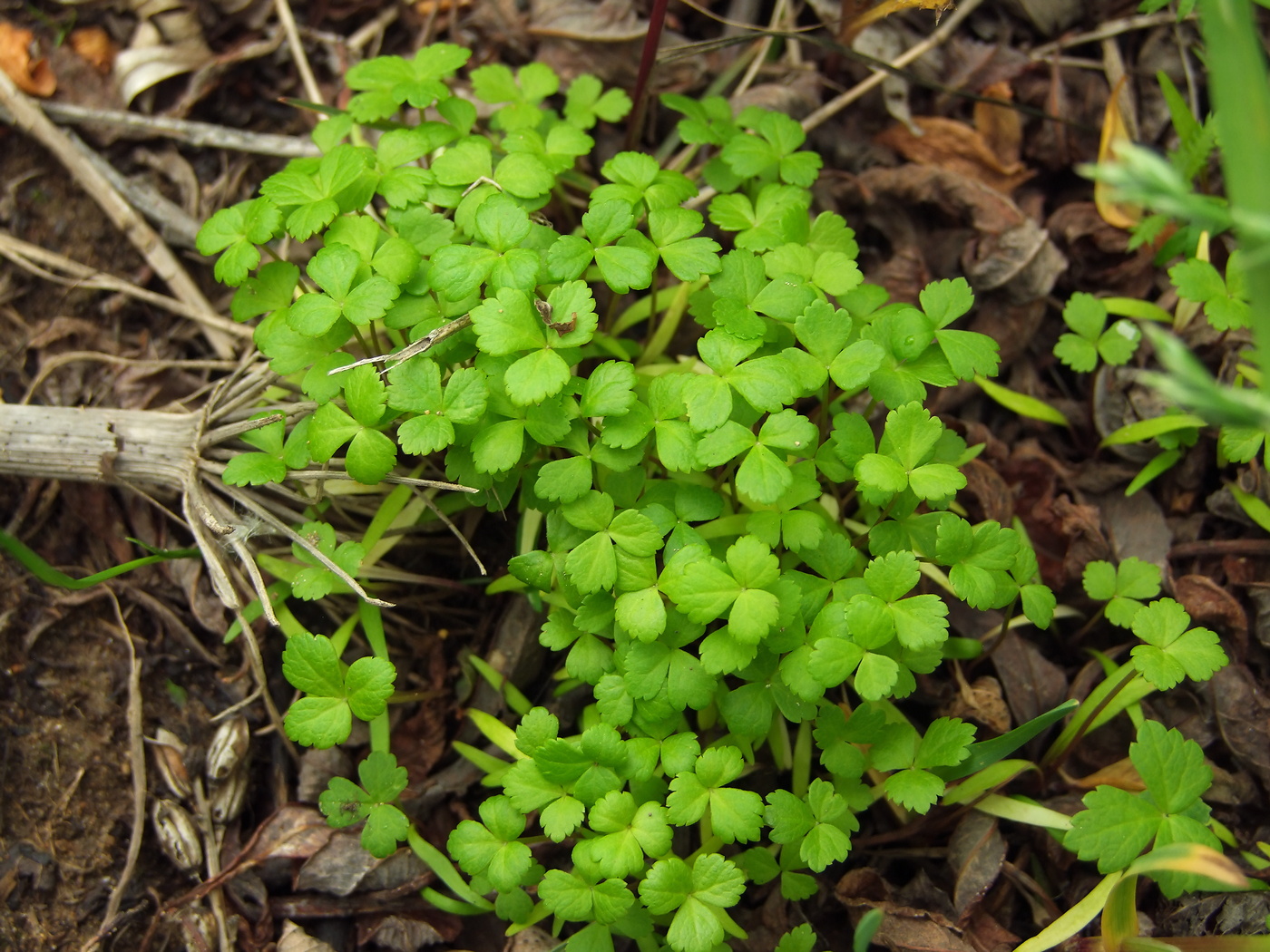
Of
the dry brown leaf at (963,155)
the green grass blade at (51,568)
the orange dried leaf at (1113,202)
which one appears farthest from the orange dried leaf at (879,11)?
the green grass blade at (51,568)

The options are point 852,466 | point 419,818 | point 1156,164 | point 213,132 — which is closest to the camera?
point 1156,164

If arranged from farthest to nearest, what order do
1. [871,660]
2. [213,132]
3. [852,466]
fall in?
[213,132] → [852,466] → [871,660]

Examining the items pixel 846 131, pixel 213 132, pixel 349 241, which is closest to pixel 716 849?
pixel 349 241

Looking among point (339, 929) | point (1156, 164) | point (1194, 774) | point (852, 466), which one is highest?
point (1156, 164)

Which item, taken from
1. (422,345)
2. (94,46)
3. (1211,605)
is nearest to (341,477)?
(422,345)

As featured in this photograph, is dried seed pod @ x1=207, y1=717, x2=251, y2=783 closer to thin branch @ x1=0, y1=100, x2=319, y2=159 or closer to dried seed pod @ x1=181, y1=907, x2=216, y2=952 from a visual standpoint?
dried seed pod @ x1=181, y1=907, x2=216, y2=952

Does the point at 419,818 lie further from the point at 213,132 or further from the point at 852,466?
the point at 213,132

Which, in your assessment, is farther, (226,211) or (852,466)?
(226,211)

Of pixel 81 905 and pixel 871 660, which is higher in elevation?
pixel 871 660
